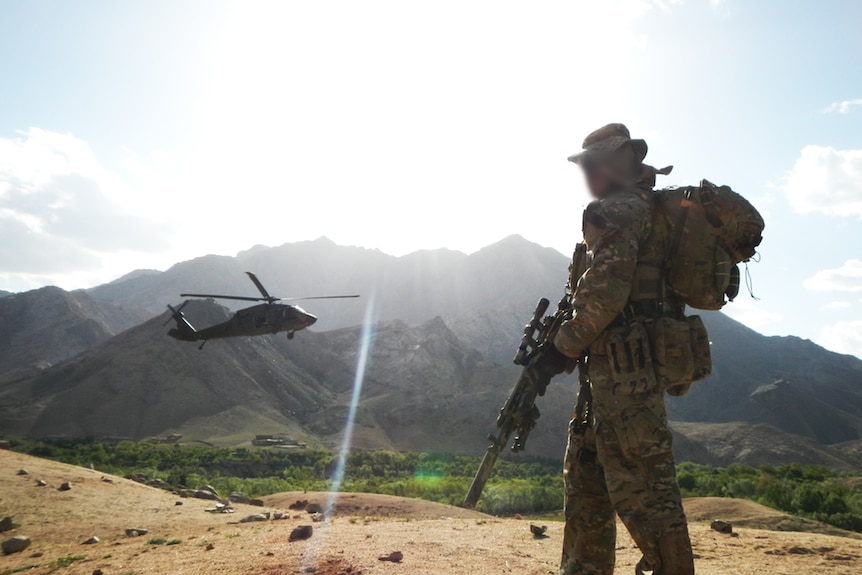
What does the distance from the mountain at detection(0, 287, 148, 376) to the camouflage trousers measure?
11231 cm

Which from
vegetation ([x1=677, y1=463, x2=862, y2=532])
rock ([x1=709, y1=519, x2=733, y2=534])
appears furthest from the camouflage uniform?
vegetation ([x1=677, y1=463, x2=862, y2=532])

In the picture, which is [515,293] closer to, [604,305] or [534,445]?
[534,445]

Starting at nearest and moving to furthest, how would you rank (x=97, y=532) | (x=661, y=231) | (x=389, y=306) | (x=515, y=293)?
(x=661, y=231), (x=97, y=532), (x=515, y=293), (x=389, y=306)

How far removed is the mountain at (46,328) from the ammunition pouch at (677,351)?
11290 centimetres

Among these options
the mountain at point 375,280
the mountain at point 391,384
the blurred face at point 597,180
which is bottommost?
the mountain at point 391,384

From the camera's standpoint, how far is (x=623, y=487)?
3.48 m

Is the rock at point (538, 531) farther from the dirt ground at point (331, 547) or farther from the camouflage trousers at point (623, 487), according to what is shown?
the camouflage trousers at point (623, 487)

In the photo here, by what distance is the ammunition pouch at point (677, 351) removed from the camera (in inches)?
142

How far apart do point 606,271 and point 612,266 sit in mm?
49

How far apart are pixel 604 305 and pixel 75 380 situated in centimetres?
8306

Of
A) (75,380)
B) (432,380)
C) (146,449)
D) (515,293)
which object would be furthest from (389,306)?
(146,449)

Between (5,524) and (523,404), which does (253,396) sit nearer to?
(5,524)

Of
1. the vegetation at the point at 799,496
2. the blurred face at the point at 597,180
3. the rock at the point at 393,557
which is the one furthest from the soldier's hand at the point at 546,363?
the vegetation at the point at 799,496

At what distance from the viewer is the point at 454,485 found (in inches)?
1016
